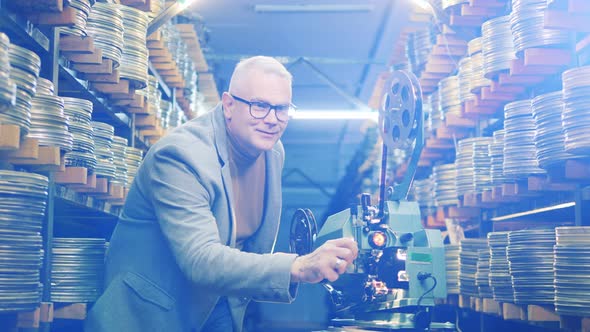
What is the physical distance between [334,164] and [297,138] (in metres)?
2.42

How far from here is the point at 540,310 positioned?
22.9 ft

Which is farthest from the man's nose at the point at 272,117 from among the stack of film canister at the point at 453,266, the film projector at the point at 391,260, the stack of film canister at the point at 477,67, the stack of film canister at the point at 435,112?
the stack of film canister at the point at 435,112

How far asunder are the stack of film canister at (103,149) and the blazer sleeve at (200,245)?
3839mm

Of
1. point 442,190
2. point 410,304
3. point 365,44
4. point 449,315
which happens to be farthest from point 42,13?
point 365,44

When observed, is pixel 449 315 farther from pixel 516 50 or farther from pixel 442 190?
pixel 516 50

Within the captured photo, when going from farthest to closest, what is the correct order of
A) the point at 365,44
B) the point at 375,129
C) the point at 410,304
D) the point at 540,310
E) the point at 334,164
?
the point at 334,164 < the point at 375,129 < the point at 365,44 < the point at 540,310 < the point at 410,304

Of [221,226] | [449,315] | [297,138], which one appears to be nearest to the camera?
[221,226]

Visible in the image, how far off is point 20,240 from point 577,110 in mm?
3824

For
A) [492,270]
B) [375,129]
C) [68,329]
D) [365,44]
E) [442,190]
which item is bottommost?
[68,329]

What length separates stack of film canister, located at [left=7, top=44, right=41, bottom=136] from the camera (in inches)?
186

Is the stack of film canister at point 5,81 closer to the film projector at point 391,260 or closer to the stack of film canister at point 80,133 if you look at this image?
the film projector at point 391,260

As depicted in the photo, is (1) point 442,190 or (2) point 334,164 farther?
(2) point 334,164

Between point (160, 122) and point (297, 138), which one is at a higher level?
point (297, 138)

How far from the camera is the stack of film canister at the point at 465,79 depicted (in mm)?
9517
